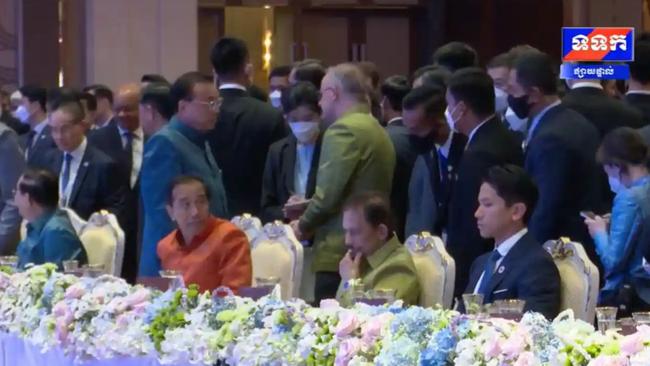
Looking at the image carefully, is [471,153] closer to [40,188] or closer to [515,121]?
[515,121]

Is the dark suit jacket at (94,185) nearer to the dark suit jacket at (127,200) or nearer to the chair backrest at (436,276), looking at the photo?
the dark suit jacket at (127,200)

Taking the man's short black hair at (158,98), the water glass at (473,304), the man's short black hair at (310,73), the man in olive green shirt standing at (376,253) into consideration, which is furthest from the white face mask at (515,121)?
the water glass at (473,304)

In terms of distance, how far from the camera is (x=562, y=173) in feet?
20.3

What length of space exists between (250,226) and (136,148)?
1.95 m

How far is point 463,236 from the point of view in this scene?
5.99m

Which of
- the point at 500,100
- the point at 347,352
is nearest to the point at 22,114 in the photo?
the point at 500,100

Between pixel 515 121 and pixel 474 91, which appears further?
pixel 515 121

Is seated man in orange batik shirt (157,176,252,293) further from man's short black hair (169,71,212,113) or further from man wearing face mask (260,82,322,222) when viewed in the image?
man wearing face mask (260,82,322,222)

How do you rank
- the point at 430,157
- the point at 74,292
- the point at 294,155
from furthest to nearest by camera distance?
the point at 294,155, the point at 430,157, the point at 74,292

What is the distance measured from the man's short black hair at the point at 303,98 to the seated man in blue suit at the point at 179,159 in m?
0.59

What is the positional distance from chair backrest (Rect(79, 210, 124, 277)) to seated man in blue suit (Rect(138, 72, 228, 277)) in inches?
10.4

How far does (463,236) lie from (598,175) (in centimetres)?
78

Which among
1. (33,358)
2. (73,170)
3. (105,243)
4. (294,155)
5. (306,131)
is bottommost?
(33,358)

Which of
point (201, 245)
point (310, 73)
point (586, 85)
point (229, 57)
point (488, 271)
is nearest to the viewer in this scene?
point (488, 271)
